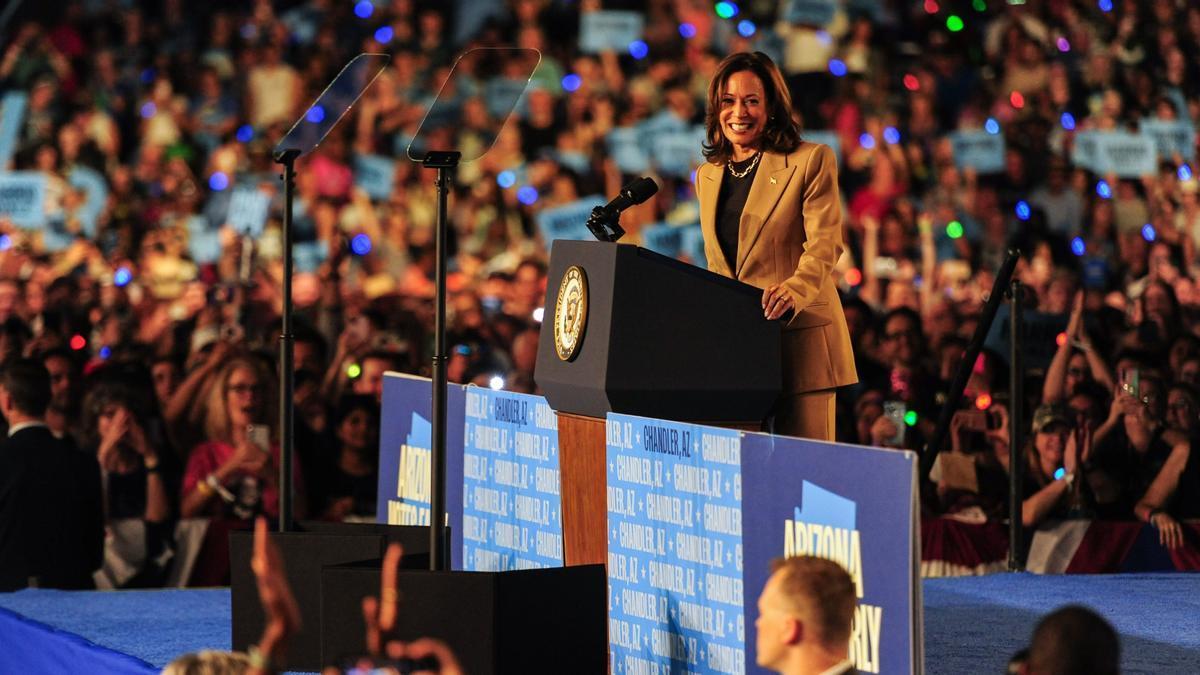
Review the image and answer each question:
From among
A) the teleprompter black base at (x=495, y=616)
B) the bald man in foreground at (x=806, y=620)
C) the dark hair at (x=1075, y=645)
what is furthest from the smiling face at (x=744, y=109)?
the dark hair at (x=1075, y=645)

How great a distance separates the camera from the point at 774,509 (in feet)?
13.0

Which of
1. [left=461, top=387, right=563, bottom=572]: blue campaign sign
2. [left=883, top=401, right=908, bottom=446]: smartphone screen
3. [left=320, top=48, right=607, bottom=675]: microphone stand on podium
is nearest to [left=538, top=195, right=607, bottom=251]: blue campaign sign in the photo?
[left=883, top=401, right=908, bottom=446]: smartphone screen

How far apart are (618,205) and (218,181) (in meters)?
9.47

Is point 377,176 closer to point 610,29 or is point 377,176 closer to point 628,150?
point 628,150

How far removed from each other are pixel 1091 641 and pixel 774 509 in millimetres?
1140

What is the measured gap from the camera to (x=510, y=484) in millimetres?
5176

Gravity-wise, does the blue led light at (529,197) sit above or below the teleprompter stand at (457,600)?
above

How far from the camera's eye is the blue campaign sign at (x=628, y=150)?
44.0ft

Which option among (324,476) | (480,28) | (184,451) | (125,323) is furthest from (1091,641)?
(480,28)

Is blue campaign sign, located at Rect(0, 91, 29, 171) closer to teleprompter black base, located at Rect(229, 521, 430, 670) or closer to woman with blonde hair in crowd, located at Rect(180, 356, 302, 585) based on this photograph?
woman with blonde hair in crowd, located at Rect(180, 356, 302, 585)

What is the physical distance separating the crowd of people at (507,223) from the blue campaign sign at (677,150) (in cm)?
9

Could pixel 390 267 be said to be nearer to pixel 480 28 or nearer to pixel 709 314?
pixel 480 28

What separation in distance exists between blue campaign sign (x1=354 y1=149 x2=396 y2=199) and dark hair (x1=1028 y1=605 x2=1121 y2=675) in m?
10.9

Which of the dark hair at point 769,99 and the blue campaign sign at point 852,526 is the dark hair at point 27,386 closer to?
the dark hair at point 769,99
